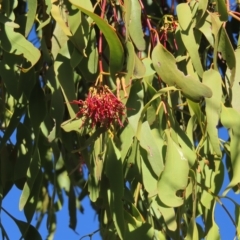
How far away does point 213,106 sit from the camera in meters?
0.92

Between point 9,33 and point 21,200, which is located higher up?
point 9,33

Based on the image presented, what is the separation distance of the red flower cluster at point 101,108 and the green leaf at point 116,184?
0.12 feet

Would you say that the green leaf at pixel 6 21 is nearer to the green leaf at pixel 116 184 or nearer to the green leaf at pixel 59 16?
the green leaf at pixel 59 16

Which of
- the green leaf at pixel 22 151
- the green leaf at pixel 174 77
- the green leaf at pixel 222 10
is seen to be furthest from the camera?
the green leaf at pixel 22 151

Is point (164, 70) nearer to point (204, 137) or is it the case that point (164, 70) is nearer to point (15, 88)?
point (204, 137)

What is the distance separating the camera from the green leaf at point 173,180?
869 millimetres

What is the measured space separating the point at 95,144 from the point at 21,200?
132 millimetres

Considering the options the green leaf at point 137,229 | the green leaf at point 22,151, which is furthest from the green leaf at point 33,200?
the green leaf at point 137,229

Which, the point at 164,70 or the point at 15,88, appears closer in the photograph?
the point at 164,70

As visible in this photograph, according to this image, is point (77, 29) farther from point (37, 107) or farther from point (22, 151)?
point (22, 151)

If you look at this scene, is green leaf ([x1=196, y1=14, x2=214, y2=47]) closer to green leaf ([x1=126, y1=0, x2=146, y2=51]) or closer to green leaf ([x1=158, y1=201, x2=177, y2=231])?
green leaf ([x1=126, y1=0, x2=146, y2=51])

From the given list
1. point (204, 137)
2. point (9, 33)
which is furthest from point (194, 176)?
point (9, 33)

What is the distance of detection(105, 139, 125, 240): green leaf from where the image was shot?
3.05 feet

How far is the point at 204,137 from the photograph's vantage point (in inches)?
38.0
